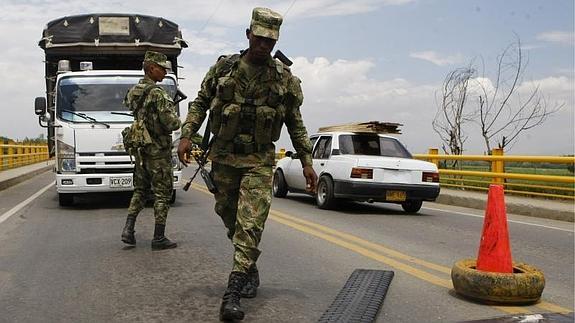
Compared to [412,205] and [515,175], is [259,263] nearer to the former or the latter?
[412,205]

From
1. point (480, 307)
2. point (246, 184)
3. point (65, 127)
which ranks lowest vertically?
point (480, 307)

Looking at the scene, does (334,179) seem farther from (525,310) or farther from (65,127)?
(525,310)

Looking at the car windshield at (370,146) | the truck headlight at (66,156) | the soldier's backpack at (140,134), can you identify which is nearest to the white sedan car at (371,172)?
the car windshield at (370,146)

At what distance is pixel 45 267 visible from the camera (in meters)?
5.69

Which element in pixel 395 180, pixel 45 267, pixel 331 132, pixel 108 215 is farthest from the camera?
pixel 331 132

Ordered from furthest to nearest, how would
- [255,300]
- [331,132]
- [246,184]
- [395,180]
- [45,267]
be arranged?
[331,132]
[395,180]
[45,267]
[255,300]
[246,184]

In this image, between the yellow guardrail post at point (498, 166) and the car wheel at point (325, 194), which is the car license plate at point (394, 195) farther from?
the yellow guardrail post at point (498, 166)

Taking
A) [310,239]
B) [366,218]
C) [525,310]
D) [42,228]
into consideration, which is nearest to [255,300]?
[525,310]

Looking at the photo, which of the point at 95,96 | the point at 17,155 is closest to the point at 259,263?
the point at 95,96

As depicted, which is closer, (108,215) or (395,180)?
(108,215)

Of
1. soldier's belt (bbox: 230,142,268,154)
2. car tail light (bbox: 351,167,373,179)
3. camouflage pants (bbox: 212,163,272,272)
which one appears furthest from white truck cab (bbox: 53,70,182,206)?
soldier's belt (bbox: 230,142,268,154)

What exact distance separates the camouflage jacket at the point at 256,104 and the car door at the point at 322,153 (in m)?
6.49

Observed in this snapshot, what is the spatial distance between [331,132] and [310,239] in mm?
4349

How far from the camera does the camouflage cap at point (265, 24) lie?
3.92m
